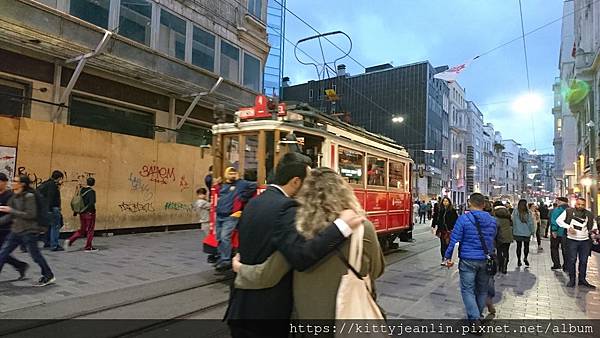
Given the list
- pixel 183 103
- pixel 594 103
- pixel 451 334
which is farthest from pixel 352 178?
pixel 594 103

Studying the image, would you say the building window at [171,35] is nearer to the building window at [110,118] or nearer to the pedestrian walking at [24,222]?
the building window at [110,118]

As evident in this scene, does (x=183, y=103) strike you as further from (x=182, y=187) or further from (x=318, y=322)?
(x=318, y=322)

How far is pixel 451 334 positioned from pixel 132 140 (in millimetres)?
11873

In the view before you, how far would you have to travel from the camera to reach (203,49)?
18.1m

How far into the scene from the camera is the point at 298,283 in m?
2.35

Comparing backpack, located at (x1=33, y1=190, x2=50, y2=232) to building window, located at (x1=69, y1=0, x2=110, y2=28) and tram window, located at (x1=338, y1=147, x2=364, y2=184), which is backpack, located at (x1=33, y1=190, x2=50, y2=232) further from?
building window, located at (x1=69, y1=0, x2=110, y2=28)

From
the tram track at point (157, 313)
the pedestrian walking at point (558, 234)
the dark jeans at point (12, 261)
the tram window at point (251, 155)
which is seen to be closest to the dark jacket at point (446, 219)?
the pedestrian walking at point (558, 234)

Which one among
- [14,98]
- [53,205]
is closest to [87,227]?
[53,205]

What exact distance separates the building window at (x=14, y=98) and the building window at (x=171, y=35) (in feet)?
17.6

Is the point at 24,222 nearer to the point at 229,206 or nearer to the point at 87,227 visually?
the point at 229,206

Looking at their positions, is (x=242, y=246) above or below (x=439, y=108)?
below

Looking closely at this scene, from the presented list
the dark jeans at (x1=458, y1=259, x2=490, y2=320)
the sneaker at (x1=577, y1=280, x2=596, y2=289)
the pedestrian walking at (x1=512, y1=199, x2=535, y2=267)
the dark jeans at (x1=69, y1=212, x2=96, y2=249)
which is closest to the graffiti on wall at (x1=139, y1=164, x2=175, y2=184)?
the dark jeans at (x1=69, y1=212, x2=96, y2=249)

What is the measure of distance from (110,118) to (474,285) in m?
13.2

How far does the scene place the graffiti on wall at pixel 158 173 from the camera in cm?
1426
